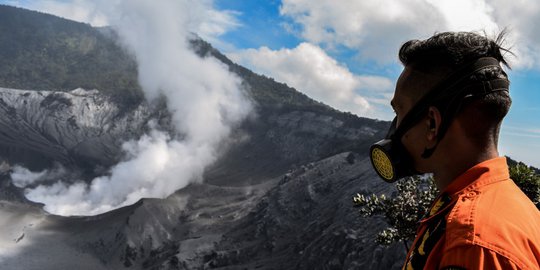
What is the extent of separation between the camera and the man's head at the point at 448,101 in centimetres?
202

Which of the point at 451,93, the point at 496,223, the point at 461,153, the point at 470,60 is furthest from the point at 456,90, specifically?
the point at 496,223

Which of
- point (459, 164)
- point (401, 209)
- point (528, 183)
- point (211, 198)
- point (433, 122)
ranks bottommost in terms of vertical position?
point (528, 183)

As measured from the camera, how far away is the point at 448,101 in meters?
2.03

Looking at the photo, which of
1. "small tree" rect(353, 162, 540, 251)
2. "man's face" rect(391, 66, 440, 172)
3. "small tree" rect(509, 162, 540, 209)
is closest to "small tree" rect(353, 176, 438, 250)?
"small tree" rect(353, 162, 540, 251)

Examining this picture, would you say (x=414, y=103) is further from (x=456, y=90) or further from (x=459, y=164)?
(x=459, y=164)

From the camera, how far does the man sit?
1.56 m

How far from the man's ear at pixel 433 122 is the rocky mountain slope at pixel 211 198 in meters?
31.4

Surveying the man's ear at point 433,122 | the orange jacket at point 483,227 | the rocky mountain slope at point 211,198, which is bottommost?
the orange jacket at point 483,227

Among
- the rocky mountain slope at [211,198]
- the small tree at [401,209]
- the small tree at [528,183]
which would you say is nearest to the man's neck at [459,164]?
the small tree at [401,209]

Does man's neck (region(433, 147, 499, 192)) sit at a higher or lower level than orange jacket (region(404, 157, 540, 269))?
higher

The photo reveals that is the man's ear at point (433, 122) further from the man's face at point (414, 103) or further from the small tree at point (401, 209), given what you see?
the small tree at point (401, 209)

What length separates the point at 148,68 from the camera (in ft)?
484

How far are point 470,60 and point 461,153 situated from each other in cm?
44

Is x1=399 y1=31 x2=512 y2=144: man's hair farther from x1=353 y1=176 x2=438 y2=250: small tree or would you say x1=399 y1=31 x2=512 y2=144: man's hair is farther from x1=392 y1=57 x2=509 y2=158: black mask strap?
x1=353 y1=176 x2=438 y2=250: small tree
